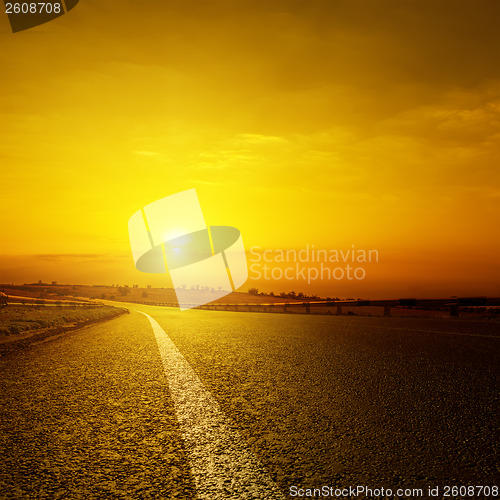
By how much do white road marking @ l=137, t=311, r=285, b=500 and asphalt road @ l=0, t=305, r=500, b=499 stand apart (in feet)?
0.06

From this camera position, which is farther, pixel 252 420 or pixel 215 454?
pixel 252 420

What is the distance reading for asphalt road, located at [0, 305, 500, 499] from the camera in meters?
2.99

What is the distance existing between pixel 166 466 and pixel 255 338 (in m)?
7.73

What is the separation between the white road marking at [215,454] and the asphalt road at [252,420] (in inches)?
0.7

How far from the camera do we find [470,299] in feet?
53.0

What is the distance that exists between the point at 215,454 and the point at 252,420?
88cm

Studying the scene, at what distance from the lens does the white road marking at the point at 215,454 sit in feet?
9.18

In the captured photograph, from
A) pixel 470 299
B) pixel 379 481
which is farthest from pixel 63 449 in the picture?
pixel 470 299

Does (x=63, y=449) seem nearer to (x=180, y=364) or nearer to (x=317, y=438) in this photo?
(x=317, y=438)

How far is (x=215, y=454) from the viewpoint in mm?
3369

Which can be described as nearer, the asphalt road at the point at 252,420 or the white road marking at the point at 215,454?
the white road marking at the point at 215,454

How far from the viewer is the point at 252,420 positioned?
13.8 feet

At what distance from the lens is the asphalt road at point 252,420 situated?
9.81ft

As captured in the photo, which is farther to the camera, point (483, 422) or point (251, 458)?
point (483, 422)
